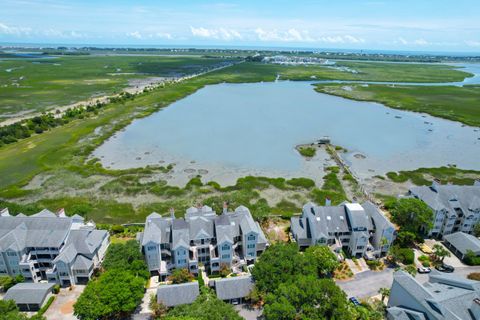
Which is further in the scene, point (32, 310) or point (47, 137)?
point (47, 137)

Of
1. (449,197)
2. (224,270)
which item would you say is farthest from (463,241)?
(224,270)

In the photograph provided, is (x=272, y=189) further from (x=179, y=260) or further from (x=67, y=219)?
(x=67, y=219)

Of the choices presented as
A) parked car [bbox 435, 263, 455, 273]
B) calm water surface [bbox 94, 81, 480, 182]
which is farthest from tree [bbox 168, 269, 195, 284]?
calm water surface [bbox 94, 81, 480, 182]

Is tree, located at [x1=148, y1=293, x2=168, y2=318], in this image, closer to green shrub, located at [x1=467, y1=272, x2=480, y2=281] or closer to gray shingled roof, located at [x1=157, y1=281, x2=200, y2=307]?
gray shingled roof, located at [x1=157, y1=281, x2=200, y2=307]

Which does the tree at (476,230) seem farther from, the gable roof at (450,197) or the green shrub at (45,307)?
the green shrub at (45,307)

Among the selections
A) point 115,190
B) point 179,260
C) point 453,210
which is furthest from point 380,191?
point 115,190

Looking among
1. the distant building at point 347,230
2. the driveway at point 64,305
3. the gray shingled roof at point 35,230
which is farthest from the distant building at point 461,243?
the gray shingled roof at point 35,230

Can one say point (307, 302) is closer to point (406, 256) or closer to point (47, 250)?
point (406, 256)
